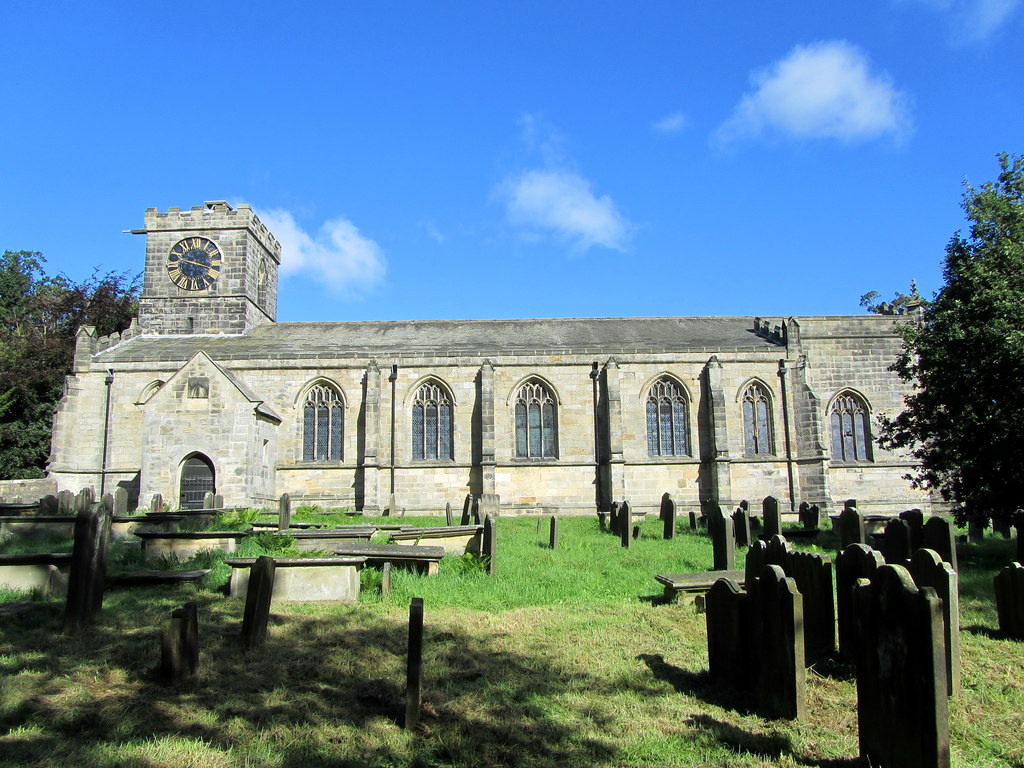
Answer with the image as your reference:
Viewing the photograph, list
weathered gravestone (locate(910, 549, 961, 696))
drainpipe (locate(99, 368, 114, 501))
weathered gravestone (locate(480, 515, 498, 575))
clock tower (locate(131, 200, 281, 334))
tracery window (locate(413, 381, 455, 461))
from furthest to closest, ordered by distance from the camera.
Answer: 1. clock tower (locate(131, 200, 281, 334))
2. tracery window (locate(413, 381, 455, 461))
3. drainpipe (locate(99, 368, 114, 501))
4. weathered gravestone (locate(480, 515, 498, 575))
5. weathered gravestone (locate(910, 549, 961, 696))

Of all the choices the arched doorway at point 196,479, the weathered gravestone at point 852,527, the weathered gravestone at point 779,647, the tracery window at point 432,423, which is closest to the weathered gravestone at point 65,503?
the arched doorway at point 196,479

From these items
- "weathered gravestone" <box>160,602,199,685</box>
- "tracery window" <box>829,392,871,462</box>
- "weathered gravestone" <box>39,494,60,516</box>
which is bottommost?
"weathered gravestone" <box>160,602,199,685</box>

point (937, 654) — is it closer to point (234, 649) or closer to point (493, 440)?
point (234, 649)

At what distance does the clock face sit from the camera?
32969 millimetres

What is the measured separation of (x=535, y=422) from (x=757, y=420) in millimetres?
8105

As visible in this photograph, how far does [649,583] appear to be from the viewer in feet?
37.8

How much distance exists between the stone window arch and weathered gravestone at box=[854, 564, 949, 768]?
78.4 feet

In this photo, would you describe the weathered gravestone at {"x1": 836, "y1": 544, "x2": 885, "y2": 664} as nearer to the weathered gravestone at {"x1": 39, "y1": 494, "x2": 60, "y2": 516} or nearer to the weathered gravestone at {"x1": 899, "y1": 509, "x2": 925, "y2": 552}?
the weathered gravestone at {"x1": 899, "y1": 509, "x2": 925, "y2": 552}

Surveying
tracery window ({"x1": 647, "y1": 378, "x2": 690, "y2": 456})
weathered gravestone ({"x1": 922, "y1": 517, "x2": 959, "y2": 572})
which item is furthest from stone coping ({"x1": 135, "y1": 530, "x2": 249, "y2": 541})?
tracery window ({"x1": 647, "y1": 378, "x2": 690, "y2": 456})

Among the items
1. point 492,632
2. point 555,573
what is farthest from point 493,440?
point 492,632

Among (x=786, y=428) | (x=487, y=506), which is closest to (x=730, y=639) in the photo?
(x=487, y=506)

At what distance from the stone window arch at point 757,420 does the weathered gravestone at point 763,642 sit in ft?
72.1

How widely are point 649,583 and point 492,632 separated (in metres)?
3.64

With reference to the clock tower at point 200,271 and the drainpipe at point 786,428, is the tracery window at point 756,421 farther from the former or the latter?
the clock tower at point 200,271
